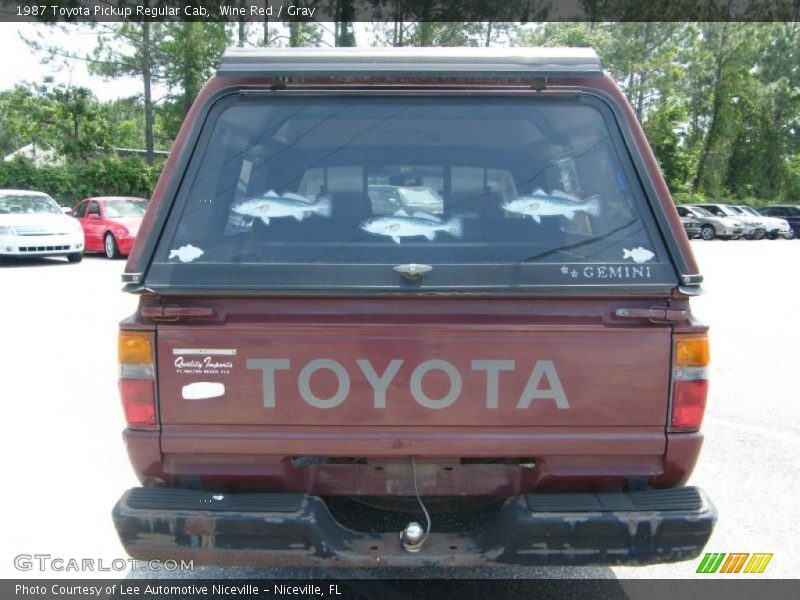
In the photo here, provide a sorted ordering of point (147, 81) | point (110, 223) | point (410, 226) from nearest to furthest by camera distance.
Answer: point (410, 226) → point (110, 223) → point (147, 81)

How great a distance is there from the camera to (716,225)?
1150 inches

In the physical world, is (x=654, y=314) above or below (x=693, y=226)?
above

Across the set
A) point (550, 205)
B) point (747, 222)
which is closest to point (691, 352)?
A: point (550, 205)

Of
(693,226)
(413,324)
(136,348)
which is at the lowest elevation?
(693,226)

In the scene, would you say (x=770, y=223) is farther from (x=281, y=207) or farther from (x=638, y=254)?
(x=281, y=207)

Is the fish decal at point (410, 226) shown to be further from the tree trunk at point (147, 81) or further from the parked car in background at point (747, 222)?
the parked car in background at point (747, 222)

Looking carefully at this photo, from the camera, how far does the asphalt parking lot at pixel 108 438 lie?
350cm

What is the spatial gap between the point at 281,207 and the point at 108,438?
3.12m

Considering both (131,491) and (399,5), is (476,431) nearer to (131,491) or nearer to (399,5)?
(131,491)

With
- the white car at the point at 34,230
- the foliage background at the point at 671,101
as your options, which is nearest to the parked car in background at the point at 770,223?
the foliage background at the point at 671,101

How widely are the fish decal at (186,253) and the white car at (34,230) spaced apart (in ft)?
45.7

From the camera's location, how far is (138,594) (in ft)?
10.2

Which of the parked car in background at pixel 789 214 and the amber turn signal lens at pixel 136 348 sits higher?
the amber turn signal lens at pixel 136 348

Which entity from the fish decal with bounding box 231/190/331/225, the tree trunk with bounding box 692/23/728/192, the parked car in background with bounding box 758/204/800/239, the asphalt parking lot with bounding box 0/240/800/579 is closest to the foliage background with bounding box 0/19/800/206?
the tree trunk with bounding box 692/23/728/192
